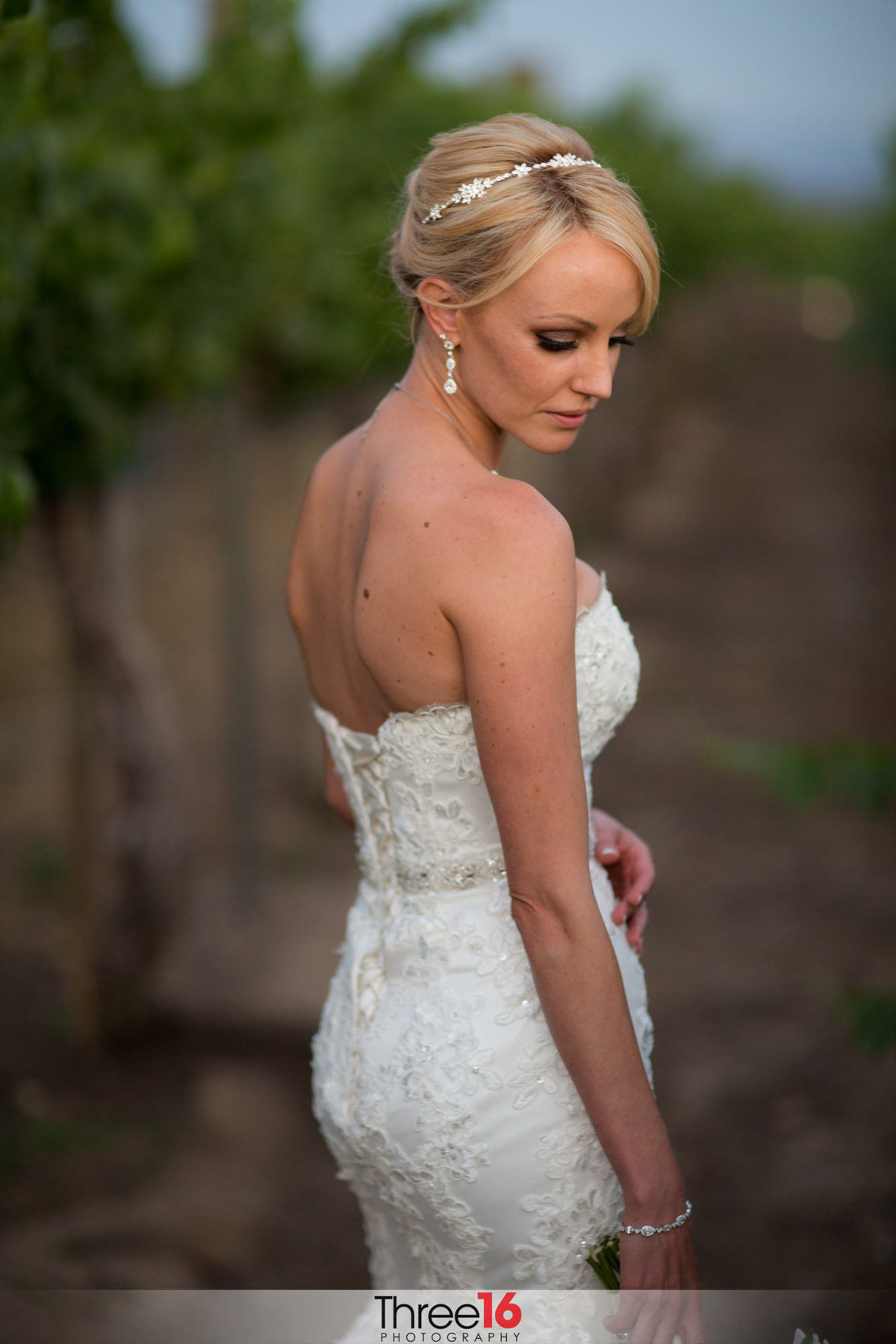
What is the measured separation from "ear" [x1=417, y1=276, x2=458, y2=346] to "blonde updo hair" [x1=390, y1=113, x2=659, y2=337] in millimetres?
12

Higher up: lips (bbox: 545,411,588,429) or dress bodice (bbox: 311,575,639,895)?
lips (bbox: 545,411,588,429)

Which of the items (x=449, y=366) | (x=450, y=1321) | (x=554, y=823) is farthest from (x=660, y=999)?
(x=449, y=366)

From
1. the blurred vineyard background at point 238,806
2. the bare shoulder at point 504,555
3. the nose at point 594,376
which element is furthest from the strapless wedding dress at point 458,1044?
the blurred vineyard background at point 238,806

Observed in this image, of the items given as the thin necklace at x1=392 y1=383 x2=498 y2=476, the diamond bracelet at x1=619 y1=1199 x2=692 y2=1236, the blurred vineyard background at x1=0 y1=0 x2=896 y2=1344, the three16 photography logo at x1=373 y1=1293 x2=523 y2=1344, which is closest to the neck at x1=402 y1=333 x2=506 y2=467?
the thin necklace at x1=392 y1=383 x2=498 y2=476

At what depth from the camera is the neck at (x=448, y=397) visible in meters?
1.92

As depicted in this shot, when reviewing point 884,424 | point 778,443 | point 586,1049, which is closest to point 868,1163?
point 586,1049

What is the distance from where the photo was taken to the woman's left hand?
2.14 m

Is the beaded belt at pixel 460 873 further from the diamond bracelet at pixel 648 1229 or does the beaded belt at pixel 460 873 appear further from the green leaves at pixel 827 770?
the green leaves at pixel 827 770

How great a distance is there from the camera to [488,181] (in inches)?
71.7

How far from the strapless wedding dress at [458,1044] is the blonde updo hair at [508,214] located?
0.52 meters

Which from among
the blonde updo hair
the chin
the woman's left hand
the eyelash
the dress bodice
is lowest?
the woman's left hand

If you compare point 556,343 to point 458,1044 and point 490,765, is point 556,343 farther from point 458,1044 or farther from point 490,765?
point 458,1044

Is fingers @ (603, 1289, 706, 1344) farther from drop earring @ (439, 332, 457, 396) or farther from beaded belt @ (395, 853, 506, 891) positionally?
drop earring @ (439, 332, 457, 396)

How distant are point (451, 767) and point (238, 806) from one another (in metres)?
4.43
